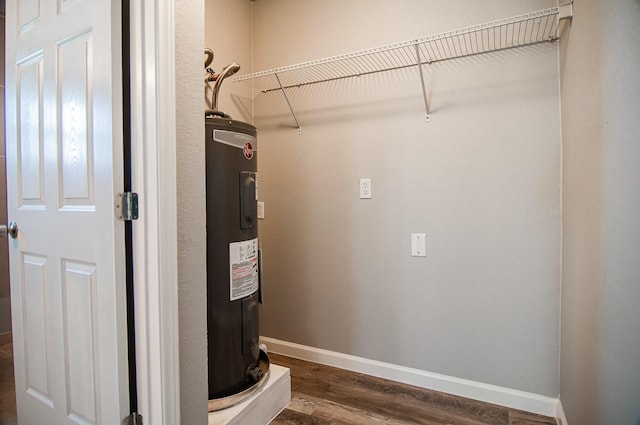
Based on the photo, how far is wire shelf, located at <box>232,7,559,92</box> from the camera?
1.54 metres

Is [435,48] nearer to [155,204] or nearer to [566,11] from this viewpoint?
[566,11]

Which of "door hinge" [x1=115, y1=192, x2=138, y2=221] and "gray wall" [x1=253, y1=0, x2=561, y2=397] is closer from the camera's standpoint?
"door hinge" [x1=115, y1=192, x2=138, y2=221]

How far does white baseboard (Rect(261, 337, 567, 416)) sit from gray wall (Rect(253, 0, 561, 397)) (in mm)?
43

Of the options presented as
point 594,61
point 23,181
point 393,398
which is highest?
point 594,61

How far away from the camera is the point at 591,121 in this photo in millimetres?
1126

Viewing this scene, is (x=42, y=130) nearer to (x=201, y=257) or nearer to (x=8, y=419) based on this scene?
(x=201, y=257)

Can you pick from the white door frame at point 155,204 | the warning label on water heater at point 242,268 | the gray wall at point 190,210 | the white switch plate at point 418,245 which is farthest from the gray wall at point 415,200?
the white door frame at point 155,204

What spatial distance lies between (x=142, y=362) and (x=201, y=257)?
385 mm

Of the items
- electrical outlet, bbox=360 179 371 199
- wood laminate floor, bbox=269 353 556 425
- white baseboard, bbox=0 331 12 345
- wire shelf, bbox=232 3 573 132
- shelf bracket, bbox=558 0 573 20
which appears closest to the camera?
shelf bracket, bbox=558 0 573 20

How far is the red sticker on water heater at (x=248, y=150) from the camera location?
1585mm

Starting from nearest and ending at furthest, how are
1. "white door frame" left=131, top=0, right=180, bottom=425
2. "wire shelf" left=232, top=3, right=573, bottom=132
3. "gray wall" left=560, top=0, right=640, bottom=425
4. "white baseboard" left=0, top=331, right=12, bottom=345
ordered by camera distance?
"gray wall" left=560, top=0, right=640, bottom=425 < "white door frame" left=131, top=0, right=180, bottom=425 < "wire shelf" left=232, top=3, right=573, bottom=132 < "white baseboard" left=0, top=331, right=12, bottom=345

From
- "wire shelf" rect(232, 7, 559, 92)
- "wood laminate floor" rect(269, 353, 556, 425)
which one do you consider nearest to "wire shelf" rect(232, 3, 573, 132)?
"wire shelf" rect(232, 7, 559, 92)

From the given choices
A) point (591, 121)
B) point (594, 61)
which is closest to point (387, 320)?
point (591, 121)

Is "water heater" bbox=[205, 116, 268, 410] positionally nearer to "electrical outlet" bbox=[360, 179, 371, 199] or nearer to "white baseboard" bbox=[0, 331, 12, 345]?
"electrical outlet" bbox=[360, 179, 371, 199]
